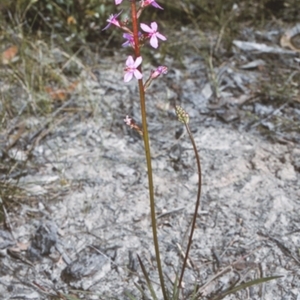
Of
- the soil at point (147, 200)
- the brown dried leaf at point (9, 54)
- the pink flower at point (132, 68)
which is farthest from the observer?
the brown dried leaf at point (9, 54)

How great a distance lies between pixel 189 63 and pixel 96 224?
121 cm

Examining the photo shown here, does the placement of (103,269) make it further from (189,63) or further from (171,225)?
(189,63)

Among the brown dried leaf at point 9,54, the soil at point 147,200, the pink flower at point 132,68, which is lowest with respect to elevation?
the soil at point 147,200

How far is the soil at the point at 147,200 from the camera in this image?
1991 mm

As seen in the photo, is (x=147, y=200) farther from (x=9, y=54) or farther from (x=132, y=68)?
(x=9, y=54)

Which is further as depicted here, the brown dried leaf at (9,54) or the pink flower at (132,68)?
the brown dried leaf at (9,54)

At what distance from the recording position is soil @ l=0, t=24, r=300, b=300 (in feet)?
6.53

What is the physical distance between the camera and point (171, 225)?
2.19m

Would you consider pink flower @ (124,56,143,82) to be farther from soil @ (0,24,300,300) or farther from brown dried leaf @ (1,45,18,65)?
brown dried leaf @ (1,45,18,65)

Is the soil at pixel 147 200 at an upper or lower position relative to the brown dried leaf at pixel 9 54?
lower

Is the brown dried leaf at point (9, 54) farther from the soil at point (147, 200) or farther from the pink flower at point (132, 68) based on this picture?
the pink flower at point (132, 68)

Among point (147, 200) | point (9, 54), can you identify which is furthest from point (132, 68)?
point (9, 54)

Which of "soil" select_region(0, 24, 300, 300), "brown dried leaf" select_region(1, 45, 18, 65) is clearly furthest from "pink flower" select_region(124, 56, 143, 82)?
"brown dried leaf" select_region(1, 45, 18, 65)

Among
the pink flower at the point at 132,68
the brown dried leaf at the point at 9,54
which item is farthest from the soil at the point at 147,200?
the pink flower at the point at 132,68
